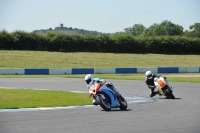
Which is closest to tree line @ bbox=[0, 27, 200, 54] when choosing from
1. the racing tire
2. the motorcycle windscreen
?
the motorcycle windscreen

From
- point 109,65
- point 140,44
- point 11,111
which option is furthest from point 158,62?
point 11,111

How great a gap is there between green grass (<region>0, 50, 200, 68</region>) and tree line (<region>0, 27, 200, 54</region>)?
104 cm

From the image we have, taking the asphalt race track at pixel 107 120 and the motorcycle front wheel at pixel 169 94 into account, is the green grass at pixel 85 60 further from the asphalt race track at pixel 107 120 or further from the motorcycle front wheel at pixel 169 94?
the asphalt race track at pixel 107 120

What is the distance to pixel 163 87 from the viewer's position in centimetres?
1579

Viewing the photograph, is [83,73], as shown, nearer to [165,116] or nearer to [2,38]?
[2,38]

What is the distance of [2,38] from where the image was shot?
41.4 m

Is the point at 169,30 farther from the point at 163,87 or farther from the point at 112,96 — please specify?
the point at 112,96

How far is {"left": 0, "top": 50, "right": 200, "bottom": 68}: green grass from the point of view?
129ft

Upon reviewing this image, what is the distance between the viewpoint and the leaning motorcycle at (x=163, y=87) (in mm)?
15477

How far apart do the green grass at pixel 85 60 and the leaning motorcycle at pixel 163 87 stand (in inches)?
899

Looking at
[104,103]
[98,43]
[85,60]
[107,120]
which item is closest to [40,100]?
[104,103]

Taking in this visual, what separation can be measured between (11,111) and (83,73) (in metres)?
22.3

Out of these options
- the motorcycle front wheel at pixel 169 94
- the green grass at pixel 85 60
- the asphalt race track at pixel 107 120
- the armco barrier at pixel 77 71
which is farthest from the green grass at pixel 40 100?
the green grass at pixel 85 60

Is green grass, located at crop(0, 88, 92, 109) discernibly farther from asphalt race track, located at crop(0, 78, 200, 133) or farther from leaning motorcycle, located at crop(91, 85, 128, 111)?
leaning motorcycle, located at crop(91, 85, 128, 111)
